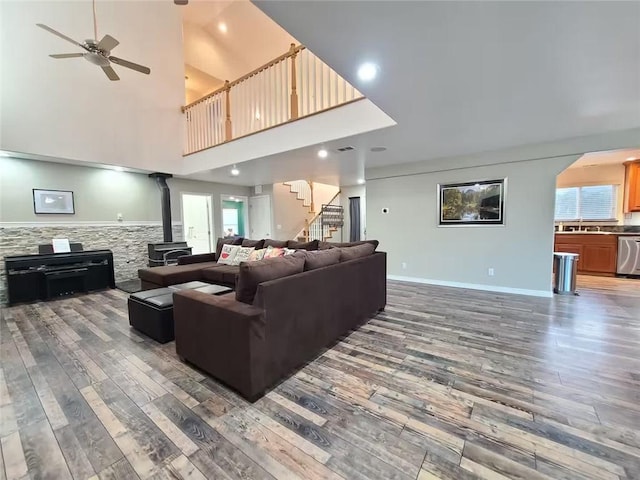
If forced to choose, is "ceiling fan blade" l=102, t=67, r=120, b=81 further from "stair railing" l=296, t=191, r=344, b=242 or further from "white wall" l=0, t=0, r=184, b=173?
"stair railing" l=296, t=191, r=344, b=242

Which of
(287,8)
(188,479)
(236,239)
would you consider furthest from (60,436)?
(236,239)

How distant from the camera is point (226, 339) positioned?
1998 mm

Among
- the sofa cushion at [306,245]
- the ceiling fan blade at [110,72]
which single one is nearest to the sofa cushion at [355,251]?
the sofa cushion at [306,245]

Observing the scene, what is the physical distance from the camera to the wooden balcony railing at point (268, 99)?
3.83m

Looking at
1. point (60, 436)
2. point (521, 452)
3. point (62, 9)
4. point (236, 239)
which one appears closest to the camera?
→ point (521, 452)

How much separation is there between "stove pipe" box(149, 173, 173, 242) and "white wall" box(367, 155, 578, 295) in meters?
4.61

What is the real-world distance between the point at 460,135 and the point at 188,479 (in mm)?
4328

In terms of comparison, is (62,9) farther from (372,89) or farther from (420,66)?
(420,66)

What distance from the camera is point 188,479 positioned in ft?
4.32

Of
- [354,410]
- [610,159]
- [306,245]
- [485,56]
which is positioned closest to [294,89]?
[306,245]

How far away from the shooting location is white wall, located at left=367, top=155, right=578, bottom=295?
4.25 metres

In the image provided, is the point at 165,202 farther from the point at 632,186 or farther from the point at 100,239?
the point at 632,186

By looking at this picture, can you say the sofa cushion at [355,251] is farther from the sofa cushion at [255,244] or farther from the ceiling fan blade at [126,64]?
the ceiling fan blade at [126,64]

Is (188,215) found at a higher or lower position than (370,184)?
lower
